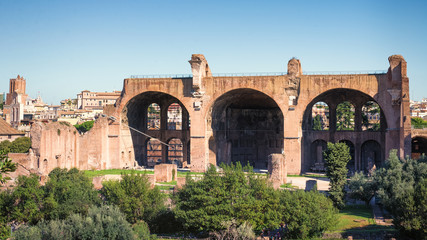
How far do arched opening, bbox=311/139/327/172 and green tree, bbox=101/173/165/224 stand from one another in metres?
18.2

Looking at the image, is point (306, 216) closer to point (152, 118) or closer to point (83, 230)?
point (83, 230)

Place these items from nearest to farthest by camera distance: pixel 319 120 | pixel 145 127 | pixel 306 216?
pixel 306 216 → pixel 145 127 → pixel 319 120

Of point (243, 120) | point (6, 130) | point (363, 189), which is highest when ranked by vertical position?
point (243, 120)

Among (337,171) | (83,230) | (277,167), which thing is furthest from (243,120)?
(83,230)

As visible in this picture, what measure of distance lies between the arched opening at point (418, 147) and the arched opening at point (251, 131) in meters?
10.8

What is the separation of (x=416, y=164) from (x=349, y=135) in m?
13.7

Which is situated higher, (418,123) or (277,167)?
(418,123)

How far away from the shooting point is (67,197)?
22.8 meters

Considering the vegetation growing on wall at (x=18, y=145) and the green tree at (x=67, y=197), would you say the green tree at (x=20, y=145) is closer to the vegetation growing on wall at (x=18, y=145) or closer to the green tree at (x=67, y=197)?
the vegetation growing on wall at (x=18, y=145)

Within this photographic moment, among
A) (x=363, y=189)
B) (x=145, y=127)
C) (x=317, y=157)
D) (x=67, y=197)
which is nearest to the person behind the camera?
(x=67, y=197)

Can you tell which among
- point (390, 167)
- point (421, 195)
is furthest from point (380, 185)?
point (421, 195)

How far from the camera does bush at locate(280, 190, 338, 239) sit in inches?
814

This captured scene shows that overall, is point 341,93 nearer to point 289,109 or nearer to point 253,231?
point 289,109

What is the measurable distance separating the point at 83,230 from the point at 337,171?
1369 centimetres
